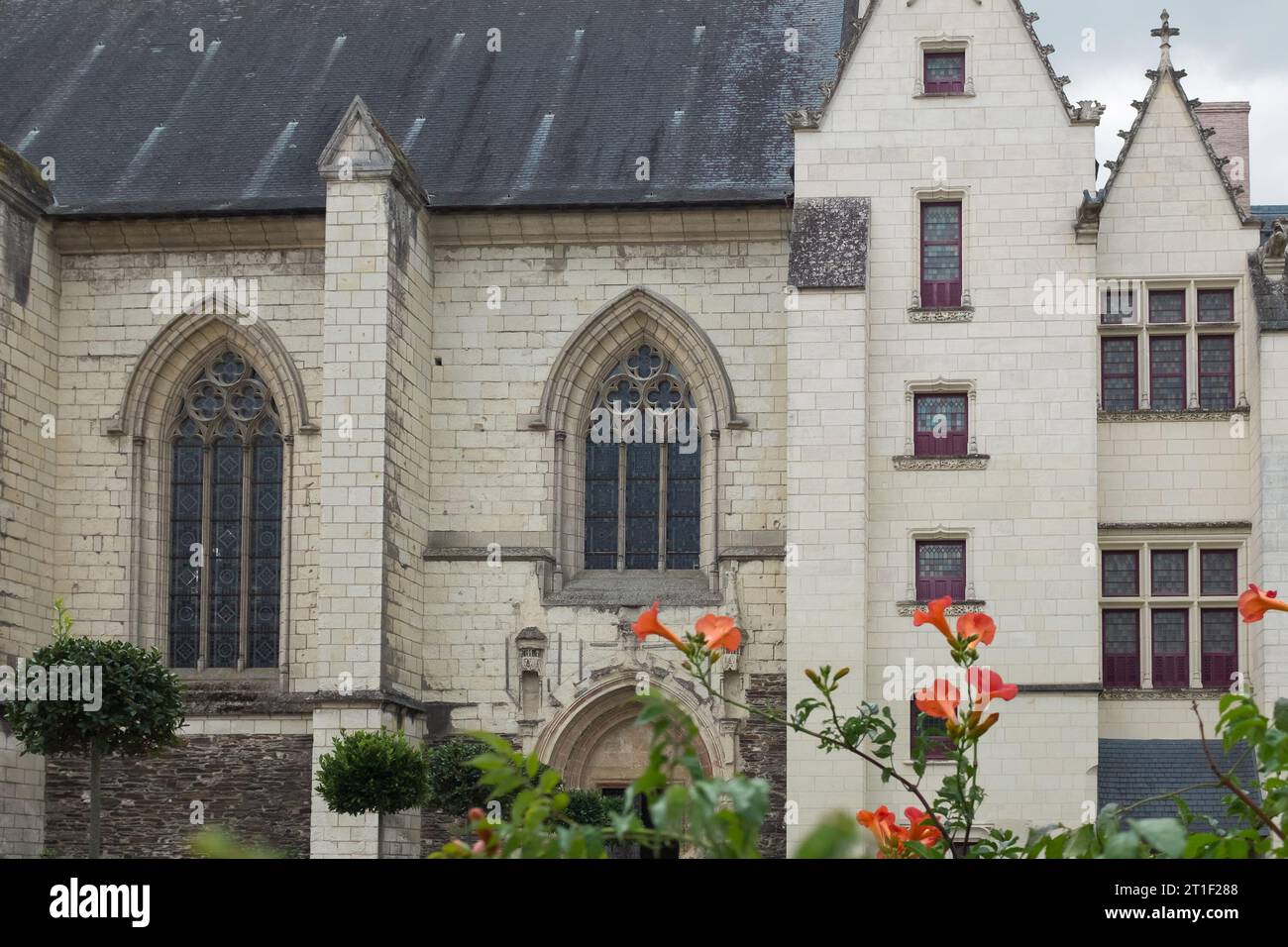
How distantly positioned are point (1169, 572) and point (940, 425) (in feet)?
10.8

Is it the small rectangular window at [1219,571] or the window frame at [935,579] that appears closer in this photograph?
the window frame at [935,579]

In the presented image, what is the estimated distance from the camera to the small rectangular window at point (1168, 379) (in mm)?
25312

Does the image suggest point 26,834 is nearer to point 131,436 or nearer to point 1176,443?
point 131,436

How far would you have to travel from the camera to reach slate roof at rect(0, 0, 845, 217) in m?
A: 27.8

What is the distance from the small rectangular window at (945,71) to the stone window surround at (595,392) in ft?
14.3

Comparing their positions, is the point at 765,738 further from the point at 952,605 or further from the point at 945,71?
the point at 945,71

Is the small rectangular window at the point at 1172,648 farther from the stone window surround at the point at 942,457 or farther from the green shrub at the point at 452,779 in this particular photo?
the green shrub at the point at 452,779

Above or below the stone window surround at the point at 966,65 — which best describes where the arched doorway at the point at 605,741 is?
below

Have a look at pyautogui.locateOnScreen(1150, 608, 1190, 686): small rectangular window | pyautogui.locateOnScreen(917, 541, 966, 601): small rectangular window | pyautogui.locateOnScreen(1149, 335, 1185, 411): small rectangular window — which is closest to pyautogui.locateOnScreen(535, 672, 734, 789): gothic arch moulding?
pyautogui.locateOnScreen(917, 541, 966, 601): small rectangular window

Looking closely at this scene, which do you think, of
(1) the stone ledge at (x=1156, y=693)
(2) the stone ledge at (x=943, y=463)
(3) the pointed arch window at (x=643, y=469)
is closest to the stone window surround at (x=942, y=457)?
(2) the stone ledge at (x=943, y=463)

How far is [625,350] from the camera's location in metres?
27.7

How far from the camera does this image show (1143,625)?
24.8 meters

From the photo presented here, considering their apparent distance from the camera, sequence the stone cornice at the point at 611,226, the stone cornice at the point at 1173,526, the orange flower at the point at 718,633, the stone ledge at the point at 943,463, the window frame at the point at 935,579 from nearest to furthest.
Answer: the orange flower at the point at 718,633
the window frame at the point at 935,579
the stone ledge at the point at 943,463
the stone cornice at the point at 1173,526
the stone cornice at the point at 611,226
